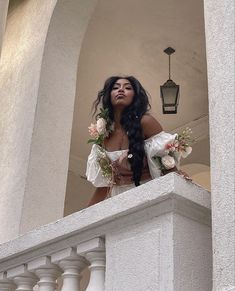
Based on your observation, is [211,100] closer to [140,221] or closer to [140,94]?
[140,221]

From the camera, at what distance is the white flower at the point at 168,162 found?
3975 mm

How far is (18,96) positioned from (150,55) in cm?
331

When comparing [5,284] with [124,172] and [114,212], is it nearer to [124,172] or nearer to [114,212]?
[124,172]

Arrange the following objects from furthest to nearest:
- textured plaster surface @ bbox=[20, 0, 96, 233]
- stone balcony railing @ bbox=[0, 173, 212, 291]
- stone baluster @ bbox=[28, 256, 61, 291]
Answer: textured plaster surface @ bbox=[20, 0, 96, 233], stone baluster @ bbox=[28, 256, 61, 291], stone balcony railing @ bbox=[0, 173, 212, 291]

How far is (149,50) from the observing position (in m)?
9.56

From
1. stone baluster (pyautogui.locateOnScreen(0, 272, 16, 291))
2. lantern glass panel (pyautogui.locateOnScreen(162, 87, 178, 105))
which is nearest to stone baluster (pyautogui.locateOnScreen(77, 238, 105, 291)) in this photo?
stone baluster (pyautogui.locateOnScreen(0, 272, 16, 291))

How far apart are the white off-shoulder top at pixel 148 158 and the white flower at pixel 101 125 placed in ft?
0.31

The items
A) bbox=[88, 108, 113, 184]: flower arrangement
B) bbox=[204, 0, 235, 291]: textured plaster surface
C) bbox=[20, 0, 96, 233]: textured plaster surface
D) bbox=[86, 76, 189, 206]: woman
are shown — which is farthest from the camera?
bbox=[20, 0, 96, 233]: textured plaster surface

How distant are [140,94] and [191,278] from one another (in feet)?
5.11

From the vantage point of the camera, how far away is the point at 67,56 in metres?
6.69

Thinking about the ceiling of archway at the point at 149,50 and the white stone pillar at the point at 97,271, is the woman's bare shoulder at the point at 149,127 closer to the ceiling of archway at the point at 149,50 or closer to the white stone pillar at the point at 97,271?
the white stone pillar at the point at 97,271

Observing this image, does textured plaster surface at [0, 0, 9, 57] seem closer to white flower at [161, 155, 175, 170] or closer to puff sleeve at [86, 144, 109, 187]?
puff sleeve at [86, 144, 109, 187]

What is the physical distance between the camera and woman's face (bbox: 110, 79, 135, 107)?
167 inches

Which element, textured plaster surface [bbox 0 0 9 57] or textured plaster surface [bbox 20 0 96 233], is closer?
textured plaster surface [bbox 20 0 96 233]
